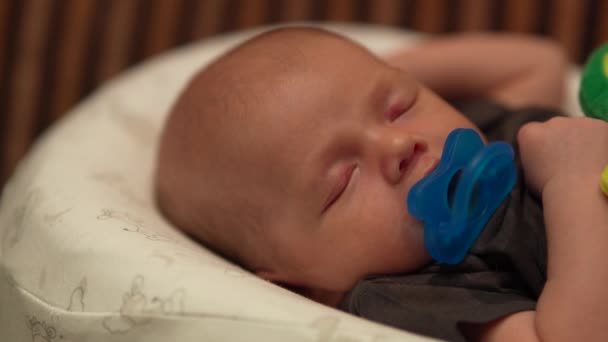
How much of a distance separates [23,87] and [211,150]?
0.79m

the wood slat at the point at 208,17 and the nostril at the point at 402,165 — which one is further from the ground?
the nostril at the point at 402,165

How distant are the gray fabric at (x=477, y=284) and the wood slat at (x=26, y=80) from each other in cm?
91

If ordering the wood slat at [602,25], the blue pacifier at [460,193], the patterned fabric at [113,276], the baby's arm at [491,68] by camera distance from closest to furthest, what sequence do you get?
the patterned fabric at [113,276] < the blue pacifier at [460,193] < the baby's arm at [491,68] < the wood slat at [602,25]

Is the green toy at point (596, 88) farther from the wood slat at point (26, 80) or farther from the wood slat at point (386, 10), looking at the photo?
the wood slat at point (26, 80)

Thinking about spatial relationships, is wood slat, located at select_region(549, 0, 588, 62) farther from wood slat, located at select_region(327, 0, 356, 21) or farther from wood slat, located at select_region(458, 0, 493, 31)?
wood slat, located at select_region(327, 0, 356, 21)


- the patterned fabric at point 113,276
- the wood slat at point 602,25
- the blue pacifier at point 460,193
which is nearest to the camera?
the patterned fabric at point 113,276

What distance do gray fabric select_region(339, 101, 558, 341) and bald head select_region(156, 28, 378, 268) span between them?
5.4 inches

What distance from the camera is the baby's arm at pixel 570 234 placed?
60 centimetres

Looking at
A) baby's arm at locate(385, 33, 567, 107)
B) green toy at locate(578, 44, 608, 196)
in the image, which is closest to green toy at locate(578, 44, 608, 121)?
green toy at locate(578, 44, 608, 196)

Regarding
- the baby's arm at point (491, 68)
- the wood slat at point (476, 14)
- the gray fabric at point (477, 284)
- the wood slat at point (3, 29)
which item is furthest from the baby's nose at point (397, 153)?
the wood slat at point (3, 29)

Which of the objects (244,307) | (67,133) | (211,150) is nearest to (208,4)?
(67,133)

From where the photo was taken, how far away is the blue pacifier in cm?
67

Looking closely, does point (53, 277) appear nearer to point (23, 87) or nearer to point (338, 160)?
point (338, 160)

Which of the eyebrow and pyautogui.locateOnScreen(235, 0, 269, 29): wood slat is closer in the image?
the eyebrow
